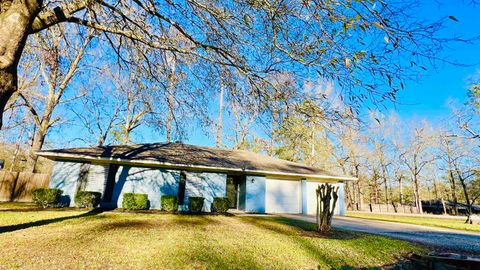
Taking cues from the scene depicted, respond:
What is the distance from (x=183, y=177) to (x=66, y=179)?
6.26 meters

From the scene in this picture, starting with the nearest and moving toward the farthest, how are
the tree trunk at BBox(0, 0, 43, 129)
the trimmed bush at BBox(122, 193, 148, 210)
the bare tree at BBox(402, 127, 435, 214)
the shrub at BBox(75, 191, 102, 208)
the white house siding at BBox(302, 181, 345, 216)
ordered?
the tree trunk at BBox(0, 0, 43, 129) → the shrub at BBox(75, 191, 102, 208) → the trimmed bush at BBox(122, 193, 148, 210) → the white house siding at BBox(302, 181, 345, 216) → the bare tree at BBox(402, 127, 435, 214)

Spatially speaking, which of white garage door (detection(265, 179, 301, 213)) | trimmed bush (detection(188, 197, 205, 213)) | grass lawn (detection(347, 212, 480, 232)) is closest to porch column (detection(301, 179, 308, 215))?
white garage door (detection(265, 179, 301, 213))

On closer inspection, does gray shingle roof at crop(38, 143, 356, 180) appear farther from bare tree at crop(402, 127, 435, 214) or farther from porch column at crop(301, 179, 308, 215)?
bare tree at crop(402, 127, 435, 214)

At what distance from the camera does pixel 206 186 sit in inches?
605

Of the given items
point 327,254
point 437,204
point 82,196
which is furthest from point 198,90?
point 437,204

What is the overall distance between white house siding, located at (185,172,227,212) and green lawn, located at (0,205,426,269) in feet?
22.6

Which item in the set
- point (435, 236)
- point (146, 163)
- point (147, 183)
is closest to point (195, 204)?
point (147, 183)

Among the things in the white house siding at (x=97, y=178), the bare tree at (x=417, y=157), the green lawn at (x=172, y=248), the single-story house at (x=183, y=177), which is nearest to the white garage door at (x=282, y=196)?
the single-story house at (x=183, y=177)

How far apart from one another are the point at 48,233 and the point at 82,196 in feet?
20.2

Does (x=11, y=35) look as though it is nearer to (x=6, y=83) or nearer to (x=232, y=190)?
(x=6, y=83)

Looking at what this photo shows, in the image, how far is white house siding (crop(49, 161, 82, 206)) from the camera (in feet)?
43.3

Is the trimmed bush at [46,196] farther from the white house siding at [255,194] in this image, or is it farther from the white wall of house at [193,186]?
the white house siding at [255,194]

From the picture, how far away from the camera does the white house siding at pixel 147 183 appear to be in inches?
553

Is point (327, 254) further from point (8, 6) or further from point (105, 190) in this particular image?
point (105, 190)
